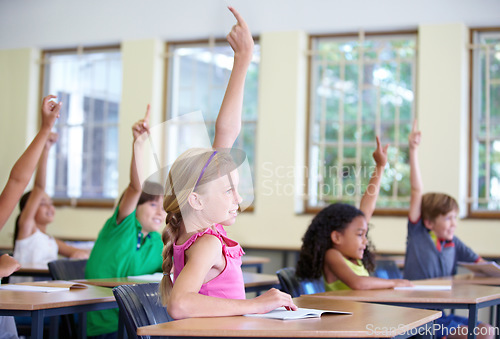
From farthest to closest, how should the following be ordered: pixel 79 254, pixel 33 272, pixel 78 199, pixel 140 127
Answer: pixel 78 199, pixel 79 254, pixel 33 272, pixel 140 127

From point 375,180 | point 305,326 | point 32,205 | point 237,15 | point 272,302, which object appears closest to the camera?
point 305,326

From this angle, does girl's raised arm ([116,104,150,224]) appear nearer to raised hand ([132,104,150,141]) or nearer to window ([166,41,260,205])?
raised hand ([132,104,150,141])

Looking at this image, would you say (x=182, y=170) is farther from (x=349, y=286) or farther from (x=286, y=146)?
(x=286, y=146)

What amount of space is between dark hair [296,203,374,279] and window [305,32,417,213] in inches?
99.8

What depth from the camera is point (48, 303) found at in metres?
1.95

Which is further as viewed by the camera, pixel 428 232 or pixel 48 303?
pixel 428 232

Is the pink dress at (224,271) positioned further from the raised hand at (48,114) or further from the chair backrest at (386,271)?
the chair backrest at (386,271)

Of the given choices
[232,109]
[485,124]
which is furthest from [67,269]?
[485,124]

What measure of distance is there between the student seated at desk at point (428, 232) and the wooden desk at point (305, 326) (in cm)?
175

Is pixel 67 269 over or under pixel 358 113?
under

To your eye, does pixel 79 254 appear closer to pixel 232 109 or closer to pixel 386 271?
pixel 386 271

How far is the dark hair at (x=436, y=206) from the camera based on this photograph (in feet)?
11.2

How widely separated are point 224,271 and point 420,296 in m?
0.97

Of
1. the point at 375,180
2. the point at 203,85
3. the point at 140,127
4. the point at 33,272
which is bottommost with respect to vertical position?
the point at 33,272
